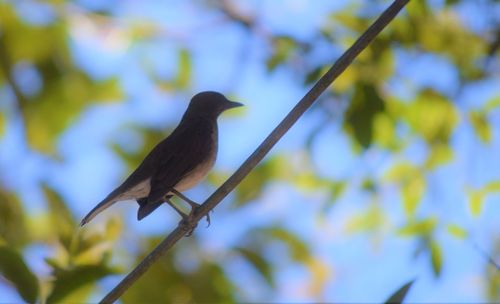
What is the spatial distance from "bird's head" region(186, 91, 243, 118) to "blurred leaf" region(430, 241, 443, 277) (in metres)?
1.65

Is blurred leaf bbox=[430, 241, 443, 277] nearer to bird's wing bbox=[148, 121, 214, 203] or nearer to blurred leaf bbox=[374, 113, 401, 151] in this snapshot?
blurred leaf bbox=[374, 113, 401, 151]

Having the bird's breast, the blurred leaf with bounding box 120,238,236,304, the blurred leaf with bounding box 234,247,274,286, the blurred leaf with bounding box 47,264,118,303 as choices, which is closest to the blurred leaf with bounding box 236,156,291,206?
the bird's breast

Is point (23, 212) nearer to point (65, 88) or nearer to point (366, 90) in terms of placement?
point (65, 88)

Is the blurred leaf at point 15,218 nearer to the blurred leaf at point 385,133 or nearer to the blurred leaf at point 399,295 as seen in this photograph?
the blurred leaf at point 385,133

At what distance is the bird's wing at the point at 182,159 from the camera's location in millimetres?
4355

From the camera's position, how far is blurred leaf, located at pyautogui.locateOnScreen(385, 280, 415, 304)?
1748mm

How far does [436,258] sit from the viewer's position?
4.41 m

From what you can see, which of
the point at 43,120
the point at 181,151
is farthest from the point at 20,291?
the point at 43,120

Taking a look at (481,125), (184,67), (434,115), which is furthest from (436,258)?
(184,67)

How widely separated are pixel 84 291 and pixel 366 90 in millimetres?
2071

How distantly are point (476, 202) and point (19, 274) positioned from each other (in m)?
2.74

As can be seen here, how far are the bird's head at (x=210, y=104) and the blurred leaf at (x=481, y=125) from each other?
159 centimetres

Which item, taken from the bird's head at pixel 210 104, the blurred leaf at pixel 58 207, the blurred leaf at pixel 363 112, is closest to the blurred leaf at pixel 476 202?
the blurred leaf at pixel 363 112

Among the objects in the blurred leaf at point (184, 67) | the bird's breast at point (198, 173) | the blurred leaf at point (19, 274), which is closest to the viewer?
the blurred leaf at point (19, 274)
